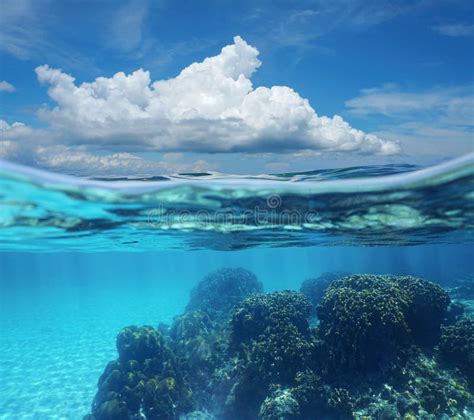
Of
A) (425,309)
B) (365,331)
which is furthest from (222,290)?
(365,331)

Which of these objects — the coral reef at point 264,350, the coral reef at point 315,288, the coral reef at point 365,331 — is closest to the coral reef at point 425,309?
Result: the coral reef at point 365,331

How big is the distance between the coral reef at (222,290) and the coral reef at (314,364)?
27.2 ft

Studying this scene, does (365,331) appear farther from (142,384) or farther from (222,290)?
(222,290)

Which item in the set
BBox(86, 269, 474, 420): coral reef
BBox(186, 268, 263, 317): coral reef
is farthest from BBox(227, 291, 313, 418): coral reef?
BBox(186, 268, 263, 317): coral reef

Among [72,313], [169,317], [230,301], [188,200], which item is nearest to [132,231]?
[188,200]

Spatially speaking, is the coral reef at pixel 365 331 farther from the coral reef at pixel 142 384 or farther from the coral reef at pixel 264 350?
the coral reef at pixel 142 384

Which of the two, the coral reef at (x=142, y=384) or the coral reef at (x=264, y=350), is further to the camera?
the coral reef at (x=142, y=384)

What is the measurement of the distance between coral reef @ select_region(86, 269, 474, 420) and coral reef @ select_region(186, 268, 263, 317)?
8291mm

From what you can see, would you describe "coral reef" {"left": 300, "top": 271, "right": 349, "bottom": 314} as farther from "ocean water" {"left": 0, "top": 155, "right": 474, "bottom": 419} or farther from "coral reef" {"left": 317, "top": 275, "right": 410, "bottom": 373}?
"coral reef" {"left": 317, "top": 275, "right": 410, "bottom": 373}

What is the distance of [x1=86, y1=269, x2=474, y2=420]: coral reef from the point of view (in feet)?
34.4

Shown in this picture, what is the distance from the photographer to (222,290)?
27312 millimetres

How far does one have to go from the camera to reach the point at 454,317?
52.1 feet

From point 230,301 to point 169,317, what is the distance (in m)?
17.1

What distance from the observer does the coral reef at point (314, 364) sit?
10484 millimetres
